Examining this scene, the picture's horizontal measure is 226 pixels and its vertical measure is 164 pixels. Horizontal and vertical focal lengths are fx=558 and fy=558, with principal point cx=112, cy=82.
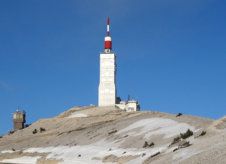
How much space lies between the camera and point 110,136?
89.8 metres

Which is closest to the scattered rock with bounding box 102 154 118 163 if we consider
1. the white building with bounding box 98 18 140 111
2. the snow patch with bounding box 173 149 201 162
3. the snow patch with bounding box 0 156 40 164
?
the snow patch with bounding box 173 149 201 162

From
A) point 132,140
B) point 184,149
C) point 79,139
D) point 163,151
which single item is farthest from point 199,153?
point 79,139

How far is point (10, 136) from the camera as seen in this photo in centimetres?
12825

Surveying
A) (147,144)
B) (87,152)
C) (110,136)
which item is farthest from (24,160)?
(147,144)

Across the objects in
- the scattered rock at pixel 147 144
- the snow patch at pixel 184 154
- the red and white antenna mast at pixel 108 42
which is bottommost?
the snow patch at pixel 184 154

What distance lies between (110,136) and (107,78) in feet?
170

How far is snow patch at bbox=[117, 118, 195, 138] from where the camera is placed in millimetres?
74344

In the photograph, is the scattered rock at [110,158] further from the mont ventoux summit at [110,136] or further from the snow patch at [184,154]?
the snow patch at [184,154]

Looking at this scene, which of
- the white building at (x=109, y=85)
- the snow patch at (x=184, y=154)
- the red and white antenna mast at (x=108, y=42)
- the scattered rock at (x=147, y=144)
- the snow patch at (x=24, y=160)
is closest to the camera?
the snow patch at (x=184, y=154)

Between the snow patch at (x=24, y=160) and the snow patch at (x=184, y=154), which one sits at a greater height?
the snow patch at (x=24, y=160)

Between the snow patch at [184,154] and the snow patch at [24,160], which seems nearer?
the snow patch at [184,154]

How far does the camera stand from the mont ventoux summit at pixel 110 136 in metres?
53.4

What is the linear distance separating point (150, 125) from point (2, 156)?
94.5 feet

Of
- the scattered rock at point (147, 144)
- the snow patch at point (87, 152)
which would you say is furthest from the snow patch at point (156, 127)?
the snow patch at point (87, 152)
